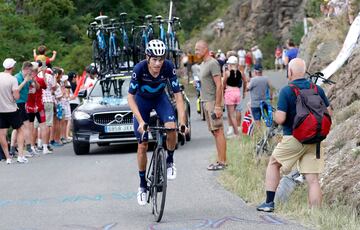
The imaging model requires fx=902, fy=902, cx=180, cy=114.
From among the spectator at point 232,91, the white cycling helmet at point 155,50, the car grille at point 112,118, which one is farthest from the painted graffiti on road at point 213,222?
the spectator at point 232,91

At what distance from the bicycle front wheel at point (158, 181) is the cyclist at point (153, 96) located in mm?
337

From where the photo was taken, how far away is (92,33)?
75.6ft

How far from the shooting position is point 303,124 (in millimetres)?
10070

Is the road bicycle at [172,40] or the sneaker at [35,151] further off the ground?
the road bicycle at [172,40]

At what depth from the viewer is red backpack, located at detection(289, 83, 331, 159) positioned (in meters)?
10.0

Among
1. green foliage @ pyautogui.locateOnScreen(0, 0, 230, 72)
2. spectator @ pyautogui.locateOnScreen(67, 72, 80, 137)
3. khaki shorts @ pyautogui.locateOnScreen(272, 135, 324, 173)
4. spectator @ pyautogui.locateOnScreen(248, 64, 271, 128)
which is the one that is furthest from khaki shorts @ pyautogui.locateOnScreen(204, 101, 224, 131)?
green foliage @ pyautogui.locateOnScreen(0, 0, 230, 72)

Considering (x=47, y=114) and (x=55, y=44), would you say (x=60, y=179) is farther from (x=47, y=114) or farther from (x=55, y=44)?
(x=55, y=44)

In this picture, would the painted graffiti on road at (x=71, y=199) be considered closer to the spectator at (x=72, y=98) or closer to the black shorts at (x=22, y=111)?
the black shorts at (x=22, y=111)

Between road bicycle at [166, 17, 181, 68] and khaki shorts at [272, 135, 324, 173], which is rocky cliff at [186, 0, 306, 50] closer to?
road bicycle at [166, 17, 181, 68]

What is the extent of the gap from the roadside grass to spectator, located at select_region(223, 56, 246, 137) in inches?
90.4

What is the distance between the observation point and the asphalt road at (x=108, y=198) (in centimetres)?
1030

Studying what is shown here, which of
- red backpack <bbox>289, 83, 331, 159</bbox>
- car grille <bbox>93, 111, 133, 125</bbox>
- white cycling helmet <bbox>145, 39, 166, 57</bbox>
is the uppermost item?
white cycling helmet <bbox>145, 39, 166, 57</bbox>

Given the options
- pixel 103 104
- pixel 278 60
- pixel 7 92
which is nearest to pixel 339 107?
pixel 103 104

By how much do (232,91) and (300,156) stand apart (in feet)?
31.9
